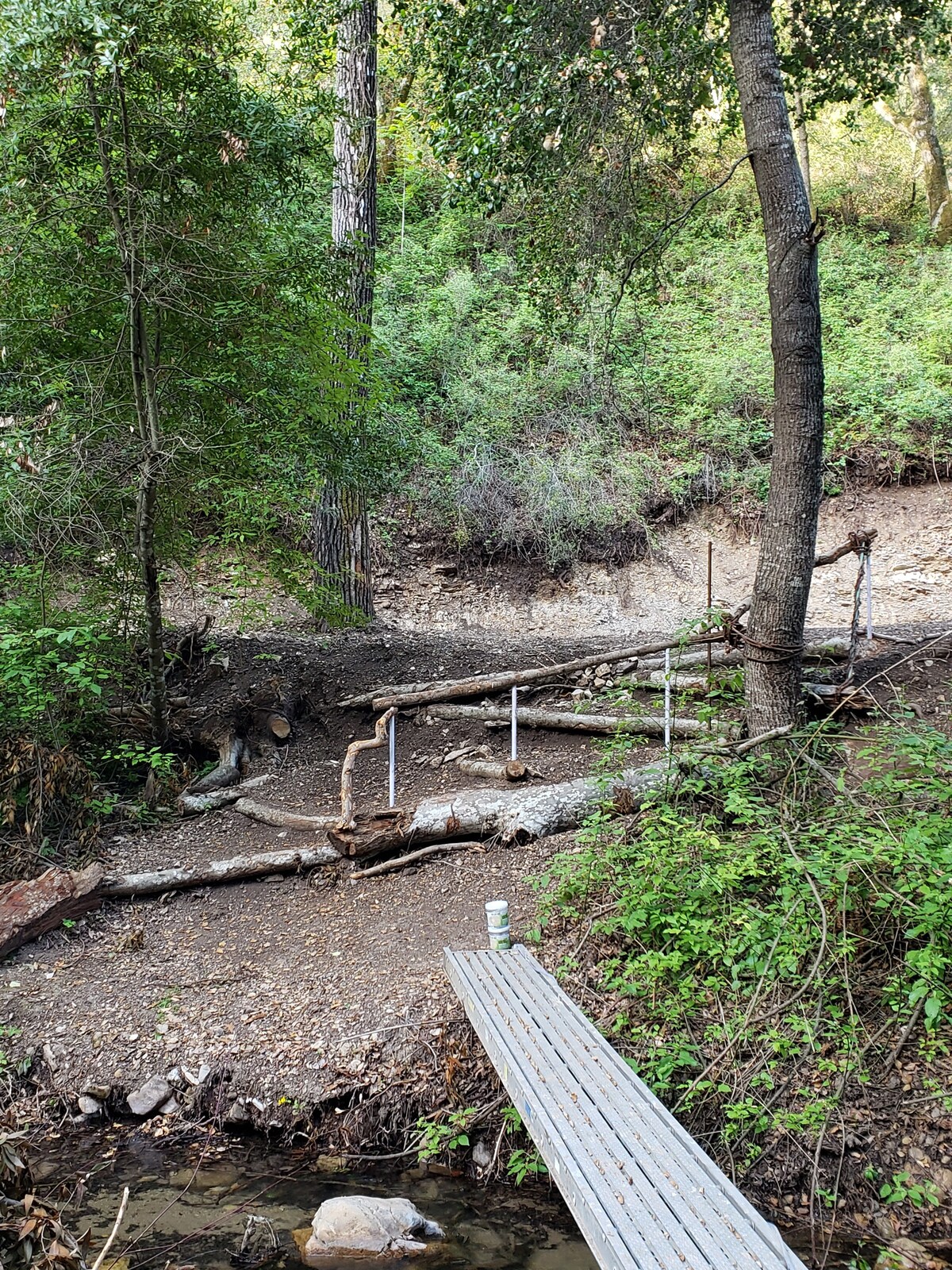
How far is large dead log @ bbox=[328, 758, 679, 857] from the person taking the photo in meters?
6.56

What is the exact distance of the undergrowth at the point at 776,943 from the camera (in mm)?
4020

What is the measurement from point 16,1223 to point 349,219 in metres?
10.6

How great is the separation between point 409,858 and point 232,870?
142 cm

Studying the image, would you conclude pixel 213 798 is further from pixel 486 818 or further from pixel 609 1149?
pixel 609 1149

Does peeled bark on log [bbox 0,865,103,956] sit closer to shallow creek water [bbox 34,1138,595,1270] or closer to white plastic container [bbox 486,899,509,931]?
shallow creek water [bbox 34,1138,595,1270]

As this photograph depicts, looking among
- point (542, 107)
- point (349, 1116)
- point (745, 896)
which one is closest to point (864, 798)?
point (745, 896)

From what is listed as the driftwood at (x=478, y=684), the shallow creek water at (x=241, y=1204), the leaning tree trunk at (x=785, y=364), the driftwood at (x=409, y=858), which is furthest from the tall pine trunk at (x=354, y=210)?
the shallow creek water at (x=241, y=1204)

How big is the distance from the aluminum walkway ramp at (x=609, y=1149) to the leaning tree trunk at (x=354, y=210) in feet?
20.5

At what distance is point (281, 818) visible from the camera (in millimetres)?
7336

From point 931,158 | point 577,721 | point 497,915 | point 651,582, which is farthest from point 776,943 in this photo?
point 931,158

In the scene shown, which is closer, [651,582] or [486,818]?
[486,818]

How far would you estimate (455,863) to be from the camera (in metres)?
6.43

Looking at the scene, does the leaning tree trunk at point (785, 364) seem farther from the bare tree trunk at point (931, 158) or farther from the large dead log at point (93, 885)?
the bare tree trunk at point (931, 158)

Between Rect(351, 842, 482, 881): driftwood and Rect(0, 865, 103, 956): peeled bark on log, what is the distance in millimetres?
1939
